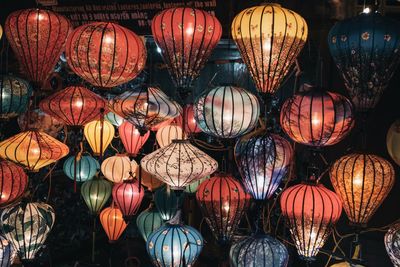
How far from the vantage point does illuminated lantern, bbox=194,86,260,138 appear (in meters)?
2.55

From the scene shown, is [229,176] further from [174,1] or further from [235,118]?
[174,1]

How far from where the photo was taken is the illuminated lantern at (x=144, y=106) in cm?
281

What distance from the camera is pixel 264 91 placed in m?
2.51

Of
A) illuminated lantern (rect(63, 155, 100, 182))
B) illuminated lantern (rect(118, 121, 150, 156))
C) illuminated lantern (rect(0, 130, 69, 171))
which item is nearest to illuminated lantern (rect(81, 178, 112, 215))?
illuminated lantern (rect(63, 155, 100, 182))

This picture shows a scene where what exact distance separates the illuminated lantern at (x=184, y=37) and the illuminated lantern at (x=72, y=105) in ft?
2.57

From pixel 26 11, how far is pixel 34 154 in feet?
3.09

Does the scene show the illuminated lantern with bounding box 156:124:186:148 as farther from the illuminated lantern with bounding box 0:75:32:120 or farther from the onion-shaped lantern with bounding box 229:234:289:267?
the onion-shaped lantern with bounding box 229:234:289:267

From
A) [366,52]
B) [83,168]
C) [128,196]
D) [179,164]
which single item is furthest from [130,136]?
[366,52]

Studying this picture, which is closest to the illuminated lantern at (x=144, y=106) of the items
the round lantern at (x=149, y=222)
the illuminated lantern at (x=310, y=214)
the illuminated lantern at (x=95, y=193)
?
the illuminated lantern at (x=310, y=214)

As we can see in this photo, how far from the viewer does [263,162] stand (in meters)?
2.57

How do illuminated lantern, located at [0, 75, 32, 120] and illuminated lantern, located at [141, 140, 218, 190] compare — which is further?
illuminated lantern, located at [0, 75, 32, 120]

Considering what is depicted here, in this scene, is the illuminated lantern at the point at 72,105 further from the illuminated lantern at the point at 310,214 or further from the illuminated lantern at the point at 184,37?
the illuminated lantern at the point at 310,214

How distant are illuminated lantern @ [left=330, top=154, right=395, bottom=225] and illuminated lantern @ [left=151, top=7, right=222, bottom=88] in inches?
40.0

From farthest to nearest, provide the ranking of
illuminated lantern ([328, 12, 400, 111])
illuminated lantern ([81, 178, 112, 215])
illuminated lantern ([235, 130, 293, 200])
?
illuminated lantern ([81, 178, 112, 215]) < illuminated lantern ([235, 130, 293, 200]) < illuminated lantern ([328, 12, 400, 111])
